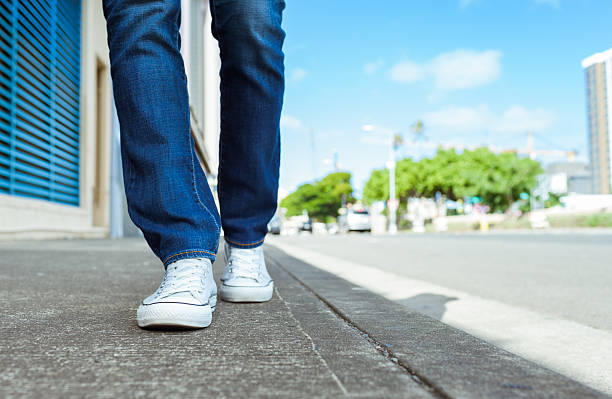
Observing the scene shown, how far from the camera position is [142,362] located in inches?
36.6

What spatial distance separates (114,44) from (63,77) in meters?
7.20

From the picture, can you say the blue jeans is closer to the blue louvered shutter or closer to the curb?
the curb

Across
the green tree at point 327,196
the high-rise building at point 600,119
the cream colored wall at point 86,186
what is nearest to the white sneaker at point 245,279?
the cream colored wall at point 86,186

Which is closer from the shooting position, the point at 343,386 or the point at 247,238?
the point at 343,386

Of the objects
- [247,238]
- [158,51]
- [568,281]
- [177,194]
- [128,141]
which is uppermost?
[158,51]

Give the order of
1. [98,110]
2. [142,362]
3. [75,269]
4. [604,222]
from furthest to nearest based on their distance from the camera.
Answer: [604,222] < [98,110] < [75,269] < [142,362]

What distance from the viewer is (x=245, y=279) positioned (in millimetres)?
1680

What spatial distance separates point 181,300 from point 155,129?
45 cm

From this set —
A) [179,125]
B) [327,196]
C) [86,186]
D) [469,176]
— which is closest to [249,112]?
[179,125]

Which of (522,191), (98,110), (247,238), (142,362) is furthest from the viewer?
(522,191)

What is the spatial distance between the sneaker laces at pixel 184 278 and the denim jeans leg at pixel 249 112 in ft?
1.26

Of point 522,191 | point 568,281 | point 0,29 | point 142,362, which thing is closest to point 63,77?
point 0,29

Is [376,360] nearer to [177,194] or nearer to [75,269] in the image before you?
[177,194]

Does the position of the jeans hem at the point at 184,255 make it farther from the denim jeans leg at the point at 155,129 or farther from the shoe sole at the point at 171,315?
the shoe sole at the point at 171,315
